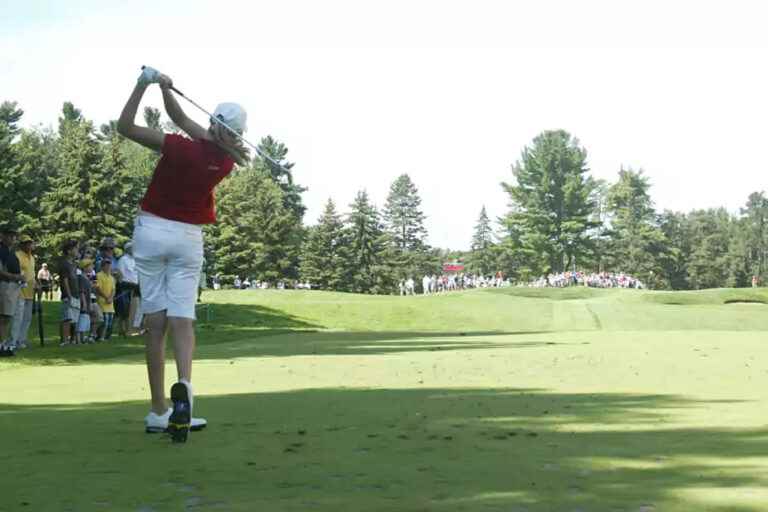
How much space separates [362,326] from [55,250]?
56050mm

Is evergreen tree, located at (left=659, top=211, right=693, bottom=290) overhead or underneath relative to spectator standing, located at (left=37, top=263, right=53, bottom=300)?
overhead

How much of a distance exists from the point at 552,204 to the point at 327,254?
1080 inches

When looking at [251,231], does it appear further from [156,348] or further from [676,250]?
[156,348]

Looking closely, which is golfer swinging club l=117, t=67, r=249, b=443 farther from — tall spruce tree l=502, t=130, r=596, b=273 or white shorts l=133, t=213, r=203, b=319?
tall spruce tree l=502, t=130, r=596, b=273

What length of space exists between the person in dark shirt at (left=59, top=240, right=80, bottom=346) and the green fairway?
425cm

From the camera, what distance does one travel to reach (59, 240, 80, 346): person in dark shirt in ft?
67.8

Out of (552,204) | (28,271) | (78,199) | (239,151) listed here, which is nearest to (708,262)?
Result: (552,204)

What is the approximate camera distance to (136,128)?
24.0ft

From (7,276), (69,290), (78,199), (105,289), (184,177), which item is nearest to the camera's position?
(184,177)

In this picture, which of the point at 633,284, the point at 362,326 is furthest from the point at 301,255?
the point at 362,326

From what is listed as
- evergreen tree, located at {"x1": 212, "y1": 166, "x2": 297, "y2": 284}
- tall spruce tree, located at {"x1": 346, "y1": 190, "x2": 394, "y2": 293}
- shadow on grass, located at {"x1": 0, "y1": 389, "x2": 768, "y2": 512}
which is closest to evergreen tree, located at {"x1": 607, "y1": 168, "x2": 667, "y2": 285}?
tall spruce tree, located at {"x1": 346, "y1": 190, "x2": 394, "y2": 293}

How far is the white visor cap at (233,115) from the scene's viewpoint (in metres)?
7.45

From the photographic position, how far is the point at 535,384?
11008mm

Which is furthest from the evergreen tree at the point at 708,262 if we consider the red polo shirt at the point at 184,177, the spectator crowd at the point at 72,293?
the red polo shirt at the point at 184,177
